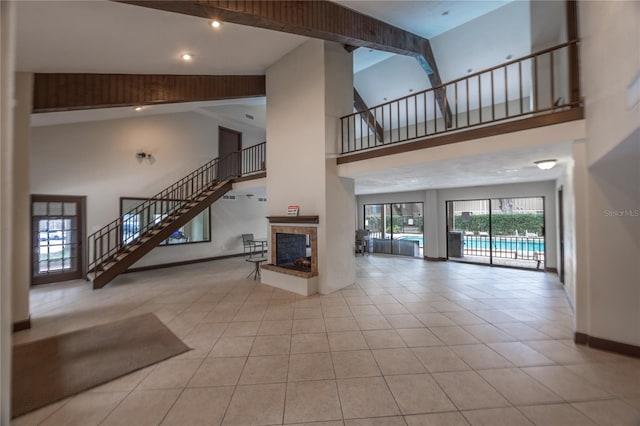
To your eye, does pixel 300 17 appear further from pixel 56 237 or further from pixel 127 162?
pixel 56 237

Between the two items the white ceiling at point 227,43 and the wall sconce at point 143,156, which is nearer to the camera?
the white ceiling at point 227,43

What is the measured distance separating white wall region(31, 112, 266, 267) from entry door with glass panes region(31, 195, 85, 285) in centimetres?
23

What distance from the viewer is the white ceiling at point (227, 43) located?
10.9 ft

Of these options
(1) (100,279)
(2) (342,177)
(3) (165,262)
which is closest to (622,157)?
(2) (342,177)

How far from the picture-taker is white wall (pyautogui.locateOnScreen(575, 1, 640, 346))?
2433 mm

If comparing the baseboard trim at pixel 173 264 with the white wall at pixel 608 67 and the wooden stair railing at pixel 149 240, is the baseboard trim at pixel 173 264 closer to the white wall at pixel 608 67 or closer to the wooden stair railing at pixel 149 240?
the wooden stair railing at pixel 149 240

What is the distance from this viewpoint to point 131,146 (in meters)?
7.20

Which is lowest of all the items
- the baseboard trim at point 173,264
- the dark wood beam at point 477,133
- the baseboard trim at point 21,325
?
the baseboard trim at point 21,325

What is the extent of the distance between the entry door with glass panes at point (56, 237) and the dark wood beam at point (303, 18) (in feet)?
18.7

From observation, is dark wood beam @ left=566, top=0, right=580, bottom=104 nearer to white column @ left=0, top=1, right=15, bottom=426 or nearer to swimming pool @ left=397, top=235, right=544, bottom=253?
white column @ left=0, top=1, right=15, bottom=426

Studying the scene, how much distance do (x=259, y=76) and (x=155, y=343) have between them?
6.01 meters

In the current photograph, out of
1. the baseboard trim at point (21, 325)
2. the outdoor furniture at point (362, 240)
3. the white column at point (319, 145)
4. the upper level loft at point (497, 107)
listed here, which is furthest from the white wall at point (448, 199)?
the baseboard trim at point (21, 325)

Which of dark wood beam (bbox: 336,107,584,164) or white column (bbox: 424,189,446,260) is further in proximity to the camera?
white column (bbox: 424,189,446,260)

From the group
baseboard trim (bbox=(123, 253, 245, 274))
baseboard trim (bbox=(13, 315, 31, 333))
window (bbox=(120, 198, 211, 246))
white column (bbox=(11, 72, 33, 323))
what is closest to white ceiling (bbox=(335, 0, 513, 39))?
white column (bbox=(11, 72, 33, 323))
